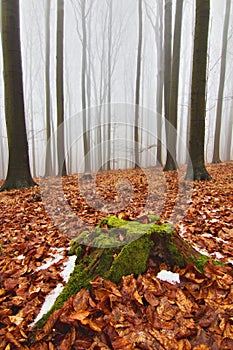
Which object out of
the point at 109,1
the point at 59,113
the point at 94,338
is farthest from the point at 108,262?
the point at 109,1

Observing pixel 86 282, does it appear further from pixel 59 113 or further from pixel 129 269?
pixel 59 113

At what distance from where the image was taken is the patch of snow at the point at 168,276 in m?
1.60

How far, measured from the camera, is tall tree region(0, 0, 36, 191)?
5.51 meters

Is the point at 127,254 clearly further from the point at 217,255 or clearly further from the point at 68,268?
the point at 217,255

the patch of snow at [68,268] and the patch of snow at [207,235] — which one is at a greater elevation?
the patch of snow at [207,235]

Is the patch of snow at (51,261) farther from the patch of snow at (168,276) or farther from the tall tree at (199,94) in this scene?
the tall tree at (199,94)

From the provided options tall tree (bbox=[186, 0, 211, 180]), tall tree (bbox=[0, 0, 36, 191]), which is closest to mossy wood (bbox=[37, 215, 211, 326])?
tall tree (bbox=[186, 0, 211, 180])

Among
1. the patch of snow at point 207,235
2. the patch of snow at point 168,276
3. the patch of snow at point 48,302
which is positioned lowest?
the patch of snow at point 48,302

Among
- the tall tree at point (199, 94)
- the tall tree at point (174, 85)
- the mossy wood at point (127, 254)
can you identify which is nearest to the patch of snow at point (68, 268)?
the mossy wood at point (127, 254)

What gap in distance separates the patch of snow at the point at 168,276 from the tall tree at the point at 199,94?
4.50 metres

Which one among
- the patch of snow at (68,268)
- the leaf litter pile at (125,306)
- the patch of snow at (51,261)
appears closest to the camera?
the leaf litter pile at (125,306)

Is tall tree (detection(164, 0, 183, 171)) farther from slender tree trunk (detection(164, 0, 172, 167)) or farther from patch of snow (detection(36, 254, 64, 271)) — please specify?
patch of snow (detection(36, 254, 64, 271))

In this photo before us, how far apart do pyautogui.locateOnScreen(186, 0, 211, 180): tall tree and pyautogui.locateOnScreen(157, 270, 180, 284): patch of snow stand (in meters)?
4.50

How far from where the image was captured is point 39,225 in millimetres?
3707
